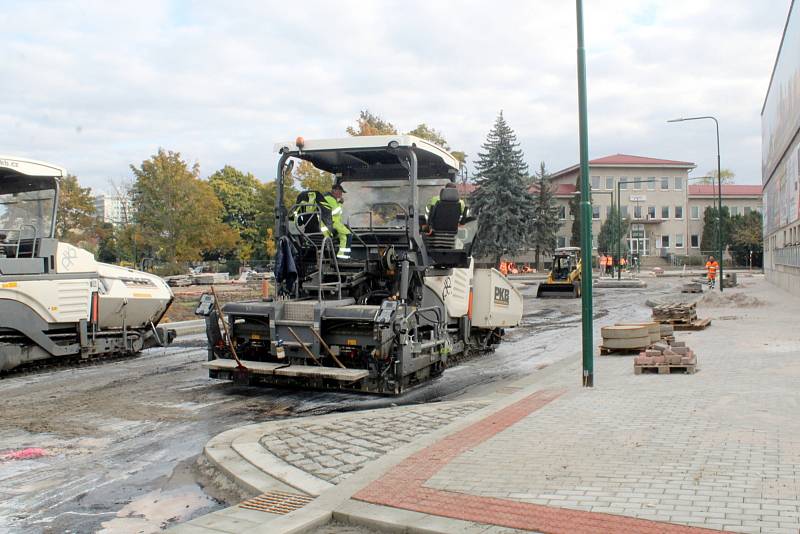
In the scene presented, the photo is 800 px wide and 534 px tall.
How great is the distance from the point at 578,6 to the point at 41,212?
8.53 meters

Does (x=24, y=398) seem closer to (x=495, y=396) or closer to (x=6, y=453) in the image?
(x=6, y=453)

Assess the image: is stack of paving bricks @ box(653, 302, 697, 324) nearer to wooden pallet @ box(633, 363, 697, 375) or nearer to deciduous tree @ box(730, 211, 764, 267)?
wooden pallet @ box(633, 363, 697, 375)

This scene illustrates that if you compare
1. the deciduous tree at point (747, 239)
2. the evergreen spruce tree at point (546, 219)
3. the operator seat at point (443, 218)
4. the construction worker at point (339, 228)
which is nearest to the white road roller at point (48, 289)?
the construction worker at point (339, 228)

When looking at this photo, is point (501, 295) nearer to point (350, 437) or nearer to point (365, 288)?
point (365, 288)

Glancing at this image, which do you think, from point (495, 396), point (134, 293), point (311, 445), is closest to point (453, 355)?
point (495, 396)

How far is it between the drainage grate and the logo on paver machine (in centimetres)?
688

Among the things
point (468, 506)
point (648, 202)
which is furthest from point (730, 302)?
point (648, 202)

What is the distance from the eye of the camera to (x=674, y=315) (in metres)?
16.0

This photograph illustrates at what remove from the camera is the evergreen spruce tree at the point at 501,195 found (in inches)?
2082

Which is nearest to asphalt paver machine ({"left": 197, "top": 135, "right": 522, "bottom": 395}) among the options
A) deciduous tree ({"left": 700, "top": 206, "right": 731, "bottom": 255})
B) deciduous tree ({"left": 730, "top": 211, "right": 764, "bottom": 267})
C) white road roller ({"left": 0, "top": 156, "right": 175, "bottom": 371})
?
white road roller ({"left": 0, "top": 156, "right": 175, "bottom": 371})

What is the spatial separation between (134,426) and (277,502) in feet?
10.5

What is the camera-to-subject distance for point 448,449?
19.7ft

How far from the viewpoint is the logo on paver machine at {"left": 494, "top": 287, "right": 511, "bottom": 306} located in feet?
38.1

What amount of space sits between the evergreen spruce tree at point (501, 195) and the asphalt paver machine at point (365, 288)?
42295mm
